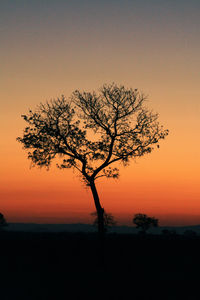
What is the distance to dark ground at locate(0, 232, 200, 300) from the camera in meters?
31.3

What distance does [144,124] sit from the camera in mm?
46062

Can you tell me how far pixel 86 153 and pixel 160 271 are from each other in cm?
1402

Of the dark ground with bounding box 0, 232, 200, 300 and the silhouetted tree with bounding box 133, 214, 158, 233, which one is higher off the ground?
the silhouetted tree with bounding box 133, 214, 158, 233

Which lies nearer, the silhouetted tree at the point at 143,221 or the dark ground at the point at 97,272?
the dark ground at the point at 97,272

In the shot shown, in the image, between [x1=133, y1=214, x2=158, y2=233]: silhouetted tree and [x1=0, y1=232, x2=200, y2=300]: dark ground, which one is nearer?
[x1=0, y1=232, x2=200, y2=300]: dark ground

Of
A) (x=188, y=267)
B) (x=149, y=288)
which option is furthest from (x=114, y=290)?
(x=188, y=267)

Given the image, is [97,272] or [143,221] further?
[143,221]

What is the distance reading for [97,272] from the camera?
128 ft

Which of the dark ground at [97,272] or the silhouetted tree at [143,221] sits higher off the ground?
the silhouetted tree at [143,221]

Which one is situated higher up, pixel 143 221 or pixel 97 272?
pixel 143 221

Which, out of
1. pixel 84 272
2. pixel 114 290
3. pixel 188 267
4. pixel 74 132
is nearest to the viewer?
pixel 114 290

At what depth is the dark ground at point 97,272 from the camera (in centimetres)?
3127

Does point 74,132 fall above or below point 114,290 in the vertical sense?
above

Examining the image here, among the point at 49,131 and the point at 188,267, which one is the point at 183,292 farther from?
the point at 49,131
